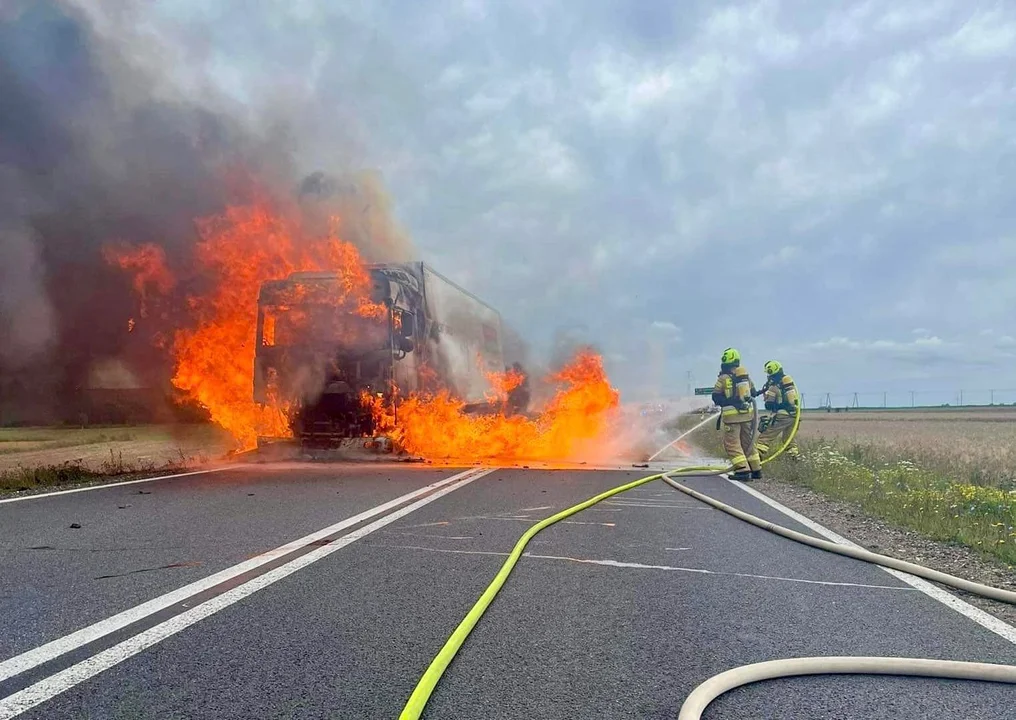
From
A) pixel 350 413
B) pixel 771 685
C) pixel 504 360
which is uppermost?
pixel 504 360

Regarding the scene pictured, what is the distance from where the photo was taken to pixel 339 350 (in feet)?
44.0

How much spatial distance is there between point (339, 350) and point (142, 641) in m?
10.1

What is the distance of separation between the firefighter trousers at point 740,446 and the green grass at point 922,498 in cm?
62

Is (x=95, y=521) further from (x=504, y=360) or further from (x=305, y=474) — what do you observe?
(x=504, y=360)

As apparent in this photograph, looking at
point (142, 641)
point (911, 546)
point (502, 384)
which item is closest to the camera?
point (142, 641)

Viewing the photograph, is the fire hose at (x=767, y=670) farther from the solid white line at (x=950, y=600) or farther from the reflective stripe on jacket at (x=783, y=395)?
the reflective stripe on jacket at (x=783, y=395)

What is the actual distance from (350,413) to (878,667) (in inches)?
442

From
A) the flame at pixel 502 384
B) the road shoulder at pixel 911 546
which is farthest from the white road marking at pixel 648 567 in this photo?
the flame at pixel 502 384

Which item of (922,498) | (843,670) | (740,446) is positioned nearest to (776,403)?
(740,446)

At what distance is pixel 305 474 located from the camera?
1157cm

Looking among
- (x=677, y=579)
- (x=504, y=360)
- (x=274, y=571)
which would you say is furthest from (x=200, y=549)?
(x=504, y=360)

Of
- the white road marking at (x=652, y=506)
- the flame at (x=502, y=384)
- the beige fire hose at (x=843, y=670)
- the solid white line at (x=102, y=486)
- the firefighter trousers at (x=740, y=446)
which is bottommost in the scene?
the beige fire hose at (x=843, y=670)

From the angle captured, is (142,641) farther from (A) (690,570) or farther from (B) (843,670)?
(A) (690,570)

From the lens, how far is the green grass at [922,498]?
669 cm
